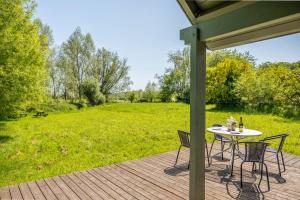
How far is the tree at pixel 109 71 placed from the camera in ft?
74.8

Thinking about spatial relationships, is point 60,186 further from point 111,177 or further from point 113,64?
point 113,64

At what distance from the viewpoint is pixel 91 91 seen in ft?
60.2

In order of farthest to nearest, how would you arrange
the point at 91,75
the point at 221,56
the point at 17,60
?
the point at 91,75 < the point at 221,56 < the point at 17,60

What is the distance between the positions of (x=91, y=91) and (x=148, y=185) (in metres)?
15.8

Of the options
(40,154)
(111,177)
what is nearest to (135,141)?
(40,154)

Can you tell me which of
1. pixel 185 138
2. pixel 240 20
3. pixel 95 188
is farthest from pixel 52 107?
pixel 240 20

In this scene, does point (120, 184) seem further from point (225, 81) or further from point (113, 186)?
point (225, 81)

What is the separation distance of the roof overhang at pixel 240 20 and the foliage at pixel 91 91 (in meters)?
16.5

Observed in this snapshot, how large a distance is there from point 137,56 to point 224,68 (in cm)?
1036

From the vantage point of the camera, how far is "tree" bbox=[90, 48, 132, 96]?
74.8 ft

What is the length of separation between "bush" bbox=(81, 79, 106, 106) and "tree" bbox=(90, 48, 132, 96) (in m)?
3.91

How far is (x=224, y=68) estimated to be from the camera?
14.2 metres

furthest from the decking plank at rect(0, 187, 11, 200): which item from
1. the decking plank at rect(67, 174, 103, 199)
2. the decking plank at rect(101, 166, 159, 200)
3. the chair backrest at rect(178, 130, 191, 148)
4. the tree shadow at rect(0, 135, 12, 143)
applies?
the tree shadow at rect(0, 135, 12, 143)

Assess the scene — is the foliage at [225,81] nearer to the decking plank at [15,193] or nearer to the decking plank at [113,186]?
the decking plank at [113,186]
